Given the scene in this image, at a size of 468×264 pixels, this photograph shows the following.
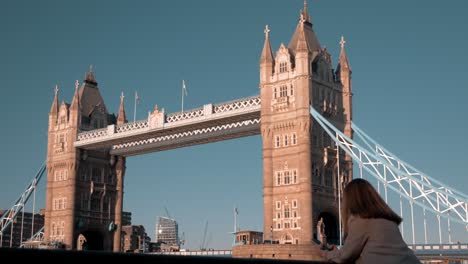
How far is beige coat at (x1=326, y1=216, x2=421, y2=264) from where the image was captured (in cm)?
581

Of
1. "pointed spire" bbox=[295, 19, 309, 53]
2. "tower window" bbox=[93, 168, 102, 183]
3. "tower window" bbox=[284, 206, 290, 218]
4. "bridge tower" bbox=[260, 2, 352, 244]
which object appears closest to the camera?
"bridge tower" bbox=[260, 2, 352, 244]

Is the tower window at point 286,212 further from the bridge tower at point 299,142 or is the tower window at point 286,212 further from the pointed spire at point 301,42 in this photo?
the pointed spire at point 301,42

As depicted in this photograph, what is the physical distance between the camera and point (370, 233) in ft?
19.5

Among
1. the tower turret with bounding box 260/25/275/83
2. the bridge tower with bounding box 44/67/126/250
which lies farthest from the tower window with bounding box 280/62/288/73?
the bridge tower with bounding box 44/67/126/250

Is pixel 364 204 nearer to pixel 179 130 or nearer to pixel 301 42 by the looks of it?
pixel 301 42

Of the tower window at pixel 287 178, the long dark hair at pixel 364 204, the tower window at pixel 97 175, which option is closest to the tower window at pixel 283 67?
the tower window at pixel 287 178

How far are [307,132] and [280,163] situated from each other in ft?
13.2

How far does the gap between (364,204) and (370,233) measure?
0.27 metres

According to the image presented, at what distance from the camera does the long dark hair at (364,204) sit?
5.98 metres

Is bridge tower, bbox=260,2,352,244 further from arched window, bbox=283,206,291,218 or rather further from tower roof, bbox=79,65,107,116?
tower roof, bbox=79,65,107,116

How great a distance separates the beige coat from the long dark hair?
2.2 inches

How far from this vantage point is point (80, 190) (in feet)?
258

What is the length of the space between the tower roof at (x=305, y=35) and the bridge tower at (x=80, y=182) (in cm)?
3145

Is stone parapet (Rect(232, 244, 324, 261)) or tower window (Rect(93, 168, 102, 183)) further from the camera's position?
tower window (Rect(93, 168, 102, 183))
